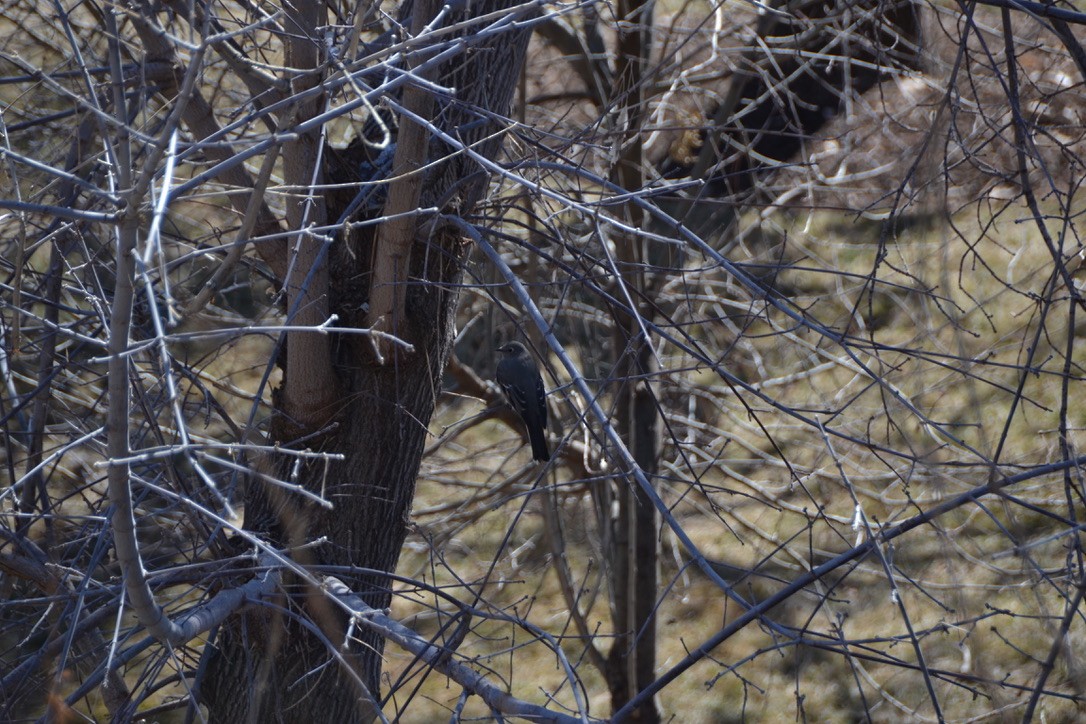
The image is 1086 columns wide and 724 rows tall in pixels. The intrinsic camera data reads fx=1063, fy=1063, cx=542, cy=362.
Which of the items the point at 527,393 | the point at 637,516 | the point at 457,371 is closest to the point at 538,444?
the point at 527,393

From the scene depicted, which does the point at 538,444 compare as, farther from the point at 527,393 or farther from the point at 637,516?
the point at 637,516

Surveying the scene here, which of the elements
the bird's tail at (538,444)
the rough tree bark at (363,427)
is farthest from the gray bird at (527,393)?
the rough tree bark at (363,427)

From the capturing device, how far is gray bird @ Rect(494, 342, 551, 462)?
19.5 feet

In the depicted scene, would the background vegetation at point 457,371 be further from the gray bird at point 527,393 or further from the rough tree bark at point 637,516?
the gray bird at point 527,393

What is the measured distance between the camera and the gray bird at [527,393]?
5.93 metres

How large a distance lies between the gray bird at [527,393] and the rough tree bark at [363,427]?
1.71m

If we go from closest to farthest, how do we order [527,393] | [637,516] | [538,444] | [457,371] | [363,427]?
[363,427], [538,444], [527,393], [457,371], [637,516]

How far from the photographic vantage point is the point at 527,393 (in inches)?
236

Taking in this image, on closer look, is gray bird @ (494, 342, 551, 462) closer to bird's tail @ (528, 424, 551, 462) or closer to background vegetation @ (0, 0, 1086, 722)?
bird's tail @ (528, 424, 551, 462)

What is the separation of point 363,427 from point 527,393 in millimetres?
2011

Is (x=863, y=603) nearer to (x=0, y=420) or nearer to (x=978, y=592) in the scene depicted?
(x=978, y=592)

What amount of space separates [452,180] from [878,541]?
7.29 ft

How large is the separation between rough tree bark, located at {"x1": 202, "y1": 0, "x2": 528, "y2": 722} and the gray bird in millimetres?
1707

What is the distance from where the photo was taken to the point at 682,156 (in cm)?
680
